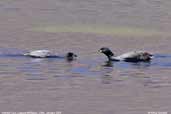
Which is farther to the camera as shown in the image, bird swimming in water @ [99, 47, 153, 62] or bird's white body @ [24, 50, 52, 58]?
bird's white body @ [24, 50, 52, 58]

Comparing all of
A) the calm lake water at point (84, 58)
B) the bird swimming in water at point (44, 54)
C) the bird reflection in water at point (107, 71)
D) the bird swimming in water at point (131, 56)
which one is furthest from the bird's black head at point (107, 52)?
the bird swimming in water at point (44, 54)

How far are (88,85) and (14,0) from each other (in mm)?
23059

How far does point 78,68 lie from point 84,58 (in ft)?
7.59

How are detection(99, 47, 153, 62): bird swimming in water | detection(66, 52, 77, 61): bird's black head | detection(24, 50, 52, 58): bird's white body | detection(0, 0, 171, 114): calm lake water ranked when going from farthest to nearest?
detection(24, 50, 52, 58): bird's white body < detection(99, 47, 153, 62): bird swimming in water < detection(66, 52, 77, 61): bird's black head < detection(0, 0, 171, 114): calm lake water

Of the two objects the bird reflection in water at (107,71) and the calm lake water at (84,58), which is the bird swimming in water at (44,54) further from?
the bird reflection in water at (107,71)

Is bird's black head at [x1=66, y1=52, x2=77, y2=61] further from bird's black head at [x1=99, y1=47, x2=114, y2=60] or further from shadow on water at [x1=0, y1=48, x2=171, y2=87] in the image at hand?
bird's black head at [x1=99, y1=47, x2=114, y2=60]

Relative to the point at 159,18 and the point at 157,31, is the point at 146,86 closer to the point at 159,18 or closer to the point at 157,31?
the point at 157,31

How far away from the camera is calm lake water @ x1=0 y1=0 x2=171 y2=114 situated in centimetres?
1719

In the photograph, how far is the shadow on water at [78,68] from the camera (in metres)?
21.0

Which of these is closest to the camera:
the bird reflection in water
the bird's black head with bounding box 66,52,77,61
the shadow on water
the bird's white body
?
the bird reflection in water

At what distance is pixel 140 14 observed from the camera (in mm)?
37375

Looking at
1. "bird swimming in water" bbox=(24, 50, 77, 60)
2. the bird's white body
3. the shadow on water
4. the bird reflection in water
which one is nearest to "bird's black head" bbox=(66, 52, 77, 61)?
"bird swimming in water" bbox=(24, 50, 77, 60)

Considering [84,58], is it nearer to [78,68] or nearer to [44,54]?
[44,54]

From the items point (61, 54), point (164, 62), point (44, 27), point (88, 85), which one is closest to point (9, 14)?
point (44, 27)
